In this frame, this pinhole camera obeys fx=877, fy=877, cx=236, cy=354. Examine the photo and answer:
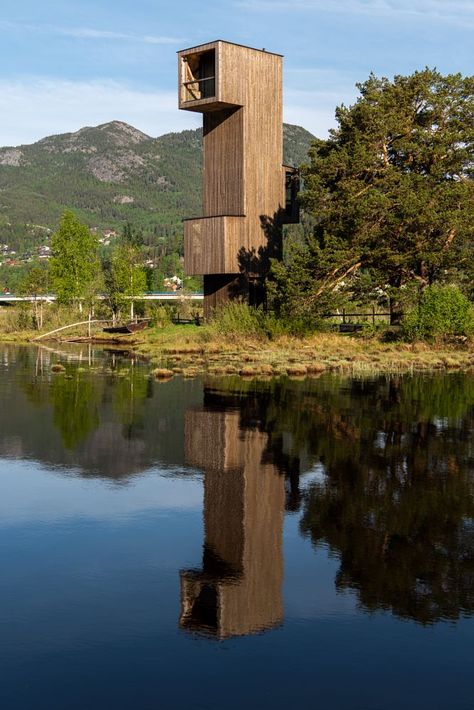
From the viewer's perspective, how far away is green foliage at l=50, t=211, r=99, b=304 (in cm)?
6975

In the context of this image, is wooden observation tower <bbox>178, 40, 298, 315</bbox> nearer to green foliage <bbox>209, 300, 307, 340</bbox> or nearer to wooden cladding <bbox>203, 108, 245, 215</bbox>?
wooden cladding <bbox>203, 108, 245, 215</bbox>

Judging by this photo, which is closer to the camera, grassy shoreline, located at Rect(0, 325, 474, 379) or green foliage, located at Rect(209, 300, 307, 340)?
grassy shoreline, located at Rect(0, 325, 474, 379)

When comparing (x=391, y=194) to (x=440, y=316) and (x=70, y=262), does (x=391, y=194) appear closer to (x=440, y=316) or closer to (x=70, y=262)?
(x=440, y=316)

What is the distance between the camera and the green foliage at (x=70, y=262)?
6975 cm

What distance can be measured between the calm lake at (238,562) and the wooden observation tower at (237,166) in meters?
27.8

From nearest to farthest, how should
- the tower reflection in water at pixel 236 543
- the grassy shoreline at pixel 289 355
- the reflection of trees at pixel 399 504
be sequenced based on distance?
1. the tower reflection in water at pixel 236 543
2. the reflection of trees at pixel 399 504
3. the grassy shoreline at pixel 289 355

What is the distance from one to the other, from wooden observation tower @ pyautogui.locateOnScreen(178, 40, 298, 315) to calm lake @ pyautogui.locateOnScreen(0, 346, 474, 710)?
27.8 m

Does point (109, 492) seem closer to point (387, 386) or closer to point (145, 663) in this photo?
point (145, 663)

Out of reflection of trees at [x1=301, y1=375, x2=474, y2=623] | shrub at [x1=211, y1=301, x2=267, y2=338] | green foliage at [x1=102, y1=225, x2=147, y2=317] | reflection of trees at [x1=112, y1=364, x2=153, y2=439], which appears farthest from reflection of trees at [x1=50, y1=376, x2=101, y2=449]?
green foliage at [x1=102, y1=225, x2=147, y2=317]

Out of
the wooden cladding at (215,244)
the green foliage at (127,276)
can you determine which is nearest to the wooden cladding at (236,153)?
the wooden cladding at (215,244)

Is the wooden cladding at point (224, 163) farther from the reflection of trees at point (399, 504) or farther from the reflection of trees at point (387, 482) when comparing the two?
the reflection of trees at point (399, 504)

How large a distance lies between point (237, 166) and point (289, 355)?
1404 cm

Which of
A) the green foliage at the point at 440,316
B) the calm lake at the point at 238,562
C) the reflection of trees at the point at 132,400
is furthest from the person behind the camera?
the green foliage at the point at 440,316

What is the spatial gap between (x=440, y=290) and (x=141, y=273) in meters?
30.6
